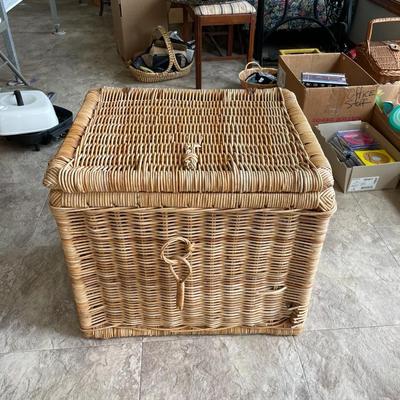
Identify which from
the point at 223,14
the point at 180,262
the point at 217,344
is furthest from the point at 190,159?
the point at 223,14

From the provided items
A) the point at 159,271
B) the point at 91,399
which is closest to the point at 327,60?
the point at 159,271

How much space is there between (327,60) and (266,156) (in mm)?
1532

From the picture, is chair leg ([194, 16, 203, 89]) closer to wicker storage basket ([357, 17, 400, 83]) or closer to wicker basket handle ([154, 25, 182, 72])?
wicker basket handle ([154, 25, 182, 72])

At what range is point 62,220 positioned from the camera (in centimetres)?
91

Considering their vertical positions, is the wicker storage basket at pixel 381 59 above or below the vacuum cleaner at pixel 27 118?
above

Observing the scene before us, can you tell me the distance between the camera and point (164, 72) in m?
2.56

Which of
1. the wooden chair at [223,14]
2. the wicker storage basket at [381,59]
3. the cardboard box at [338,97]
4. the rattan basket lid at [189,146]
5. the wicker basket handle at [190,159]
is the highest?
the wicker basket handle at [190,159]

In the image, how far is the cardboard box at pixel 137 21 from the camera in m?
2.67

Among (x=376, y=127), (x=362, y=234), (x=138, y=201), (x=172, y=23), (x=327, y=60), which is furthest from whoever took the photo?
(x=172, y=23)

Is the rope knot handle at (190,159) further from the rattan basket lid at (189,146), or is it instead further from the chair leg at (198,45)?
the chair leg at (198,45)

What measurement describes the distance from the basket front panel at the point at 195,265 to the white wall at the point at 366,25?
2026 millimetres

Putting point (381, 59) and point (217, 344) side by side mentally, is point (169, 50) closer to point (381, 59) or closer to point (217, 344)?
point (381, 59)

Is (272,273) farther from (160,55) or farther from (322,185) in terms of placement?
(160,55)

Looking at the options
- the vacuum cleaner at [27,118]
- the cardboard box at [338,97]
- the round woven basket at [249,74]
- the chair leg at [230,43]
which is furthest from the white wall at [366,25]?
the vacuum cleaner at [27,118]
